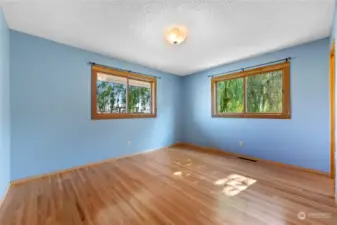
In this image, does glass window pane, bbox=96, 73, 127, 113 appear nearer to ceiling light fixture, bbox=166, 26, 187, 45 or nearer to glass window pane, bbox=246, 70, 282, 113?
ceiling light fixture, bbox=166, 26, 187, 45

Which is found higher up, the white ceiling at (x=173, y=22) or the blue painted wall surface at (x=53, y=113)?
the white ceiling at (x=173, y=22)

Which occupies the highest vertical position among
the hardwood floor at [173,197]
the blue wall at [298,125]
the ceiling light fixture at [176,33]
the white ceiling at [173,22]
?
the white ceiling at [173,22]

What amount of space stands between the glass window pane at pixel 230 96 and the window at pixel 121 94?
1760mm

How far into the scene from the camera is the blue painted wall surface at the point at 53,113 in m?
2.44

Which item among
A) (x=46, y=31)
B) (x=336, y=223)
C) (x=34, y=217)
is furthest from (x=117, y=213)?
(x=46, y=31)

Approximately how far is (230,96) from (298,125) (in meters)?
1.54

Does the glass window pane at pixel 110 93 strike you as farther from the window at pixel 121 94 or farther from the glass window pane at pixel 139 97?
the glass window pane at pixel 139 97

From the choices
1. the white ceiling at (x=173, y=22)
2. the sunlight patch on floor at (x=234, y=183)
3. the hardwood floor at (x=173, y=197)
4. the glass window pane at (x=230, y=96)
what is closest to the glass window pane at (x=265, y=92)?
the glass window pane at (x=230, y=96)

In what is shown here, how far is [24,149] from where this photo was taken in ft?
8.09

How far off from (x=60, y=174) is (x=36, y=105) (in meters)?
1.18

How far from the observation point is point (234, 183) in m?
2.37

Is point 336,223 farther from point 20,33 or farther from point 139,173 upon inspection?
point 20,33

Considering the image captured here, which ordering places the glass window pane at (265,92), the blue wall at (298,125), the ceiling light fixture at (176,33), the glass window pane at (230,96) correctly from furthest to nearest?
the glass window pane at (230,96)
the glass window pane at (265,92)
the blue wall at (298,125)
the ceiling light fixture at (176,33)

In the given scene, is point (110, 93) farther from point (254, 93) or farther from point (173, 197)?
point (254, 93)
